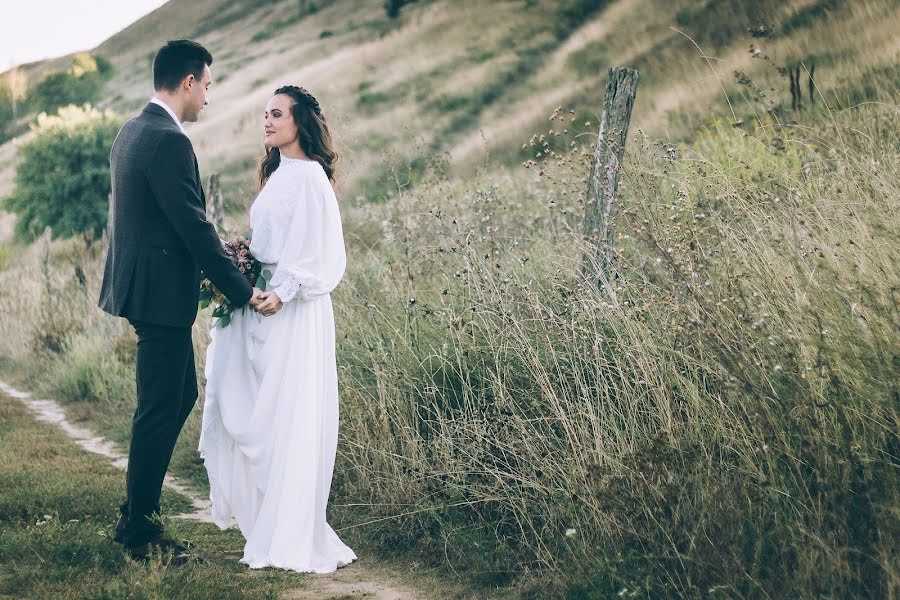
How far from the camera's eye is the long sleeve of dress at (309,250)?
4680 mm

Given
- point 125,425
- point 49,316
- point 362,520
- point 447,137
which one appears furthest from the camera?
point 447,137

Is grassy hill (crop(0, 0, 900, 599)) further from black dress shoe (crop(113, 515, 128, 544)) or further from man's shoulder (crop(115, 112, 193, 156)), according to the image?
man's shoulder (crop(115, 112, 193, 156))

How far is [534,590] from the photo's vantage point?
4176 millimetres

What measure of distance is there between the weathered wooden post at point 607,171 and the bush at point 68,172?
24402 millimetres

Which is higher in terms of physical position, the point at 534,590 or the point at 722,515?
the point at 722,515

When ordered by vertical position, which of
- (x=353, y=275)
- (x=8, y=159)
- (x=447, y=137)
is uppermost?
(x=8, y=159)

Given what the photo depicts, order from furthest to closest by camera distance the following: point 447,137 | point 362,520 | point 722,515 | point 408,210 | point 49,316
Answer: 1. point 447,137
2. point 49,316
3. point 408,210
4. point 362,520
5. point 722,515

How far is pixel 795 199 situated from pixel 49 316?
10914mm

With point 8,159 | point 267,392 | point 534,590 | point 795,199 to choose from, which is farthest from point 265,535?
point 8,159

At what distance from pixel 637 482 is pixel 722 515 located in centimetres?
41

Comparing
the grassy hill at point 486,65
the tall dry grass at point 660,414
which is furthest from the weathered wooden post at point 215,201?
the tall dry grass at point 660,414

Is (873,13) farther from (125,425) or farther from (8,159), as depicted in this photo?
(8,159)

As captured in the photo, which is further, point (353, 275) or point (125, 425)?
point (125, 425)

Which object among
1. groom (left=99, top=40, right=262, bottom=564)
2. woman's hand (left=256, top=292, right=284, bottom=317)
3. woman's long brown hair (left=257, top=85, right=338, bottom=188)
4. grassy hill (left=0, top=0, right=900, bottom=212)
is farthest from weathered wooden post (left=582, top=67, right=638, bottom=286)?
grassy hill (left=0, top=0, right=900, bottom=212)
